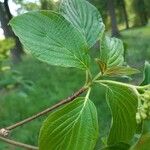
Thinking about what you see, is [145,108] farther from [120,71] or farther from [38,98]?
[38,98]

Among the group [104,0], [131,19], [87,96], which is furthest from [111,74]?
[131,19]

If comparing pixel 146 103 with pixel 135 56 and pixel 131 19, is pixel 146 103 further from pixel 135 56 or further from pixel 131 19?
pixel 131 19

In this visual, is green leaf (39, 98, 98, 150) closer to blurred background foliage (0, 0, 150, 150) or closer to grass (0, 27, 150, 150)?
blurred background foliage (0, 0, 150, 150)

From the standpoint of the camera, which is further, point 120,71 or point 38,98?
point 38,98

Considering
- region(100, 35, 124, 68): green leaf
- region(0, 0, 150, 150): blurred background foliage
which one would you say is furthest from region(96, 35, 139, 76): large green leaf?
region(0, 0, 150, 150): blurred background foliage

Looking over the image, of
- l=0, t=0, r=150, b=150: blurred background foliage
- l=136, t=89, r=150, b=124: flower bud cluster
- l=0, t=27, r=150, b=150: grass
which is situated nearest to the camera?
l=136, t=89, r=150, b=124: flower bud cluster

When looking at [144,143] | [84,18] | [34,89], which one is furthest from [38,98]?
[144,143]
